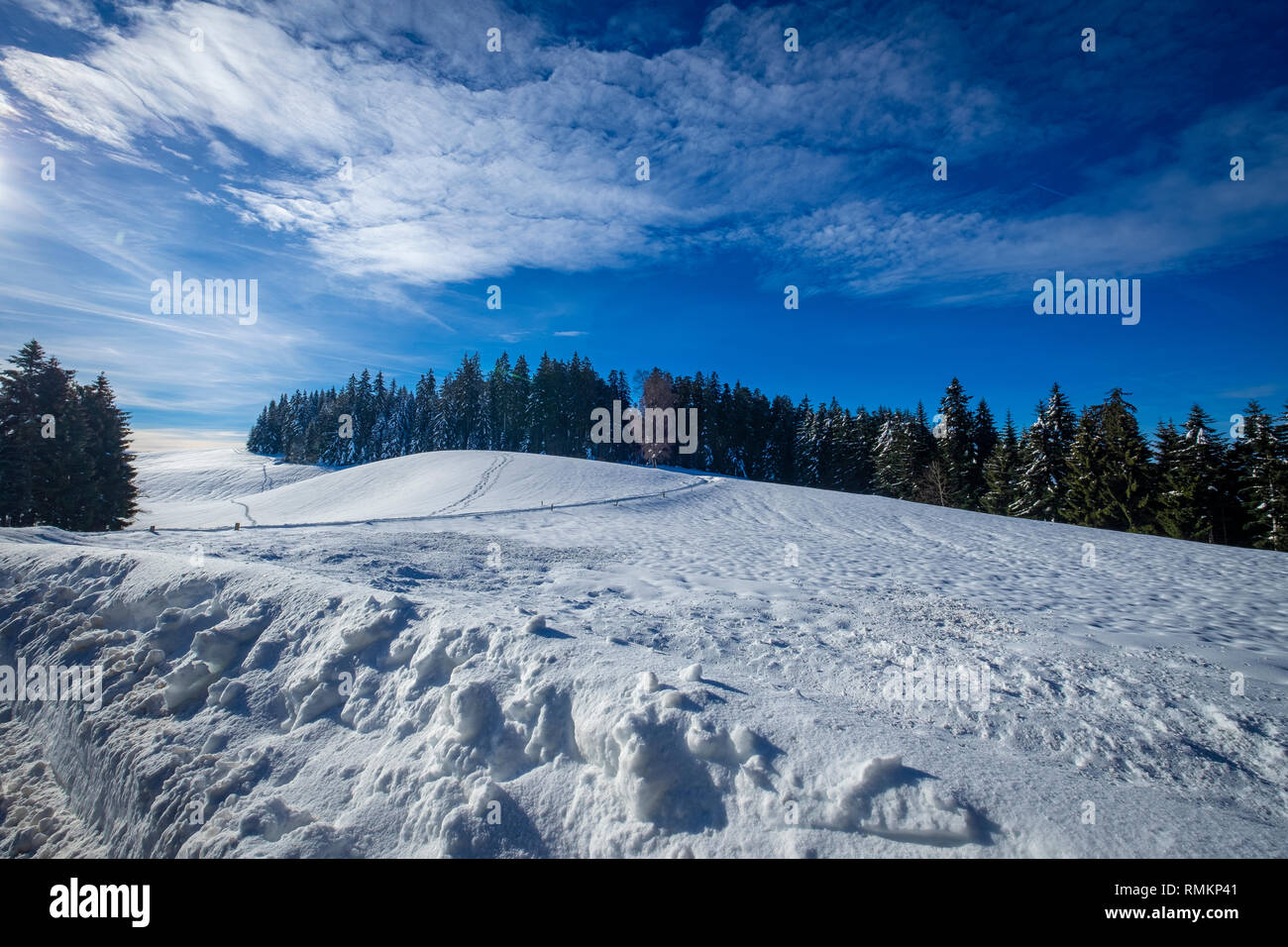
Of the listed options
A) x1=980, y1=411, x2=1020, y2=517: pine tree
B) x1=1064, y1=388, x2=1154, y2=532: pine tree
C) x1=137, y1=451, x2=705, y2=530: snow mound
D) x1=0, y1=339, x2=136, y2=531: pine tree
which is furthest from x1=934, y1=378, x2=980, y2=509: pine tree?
x1=0, y1=339, x2=136, y2=531: pine tree

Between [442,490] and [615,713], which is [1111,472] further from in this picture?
[442,490]

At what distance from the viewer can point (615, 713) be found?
4.65 metres

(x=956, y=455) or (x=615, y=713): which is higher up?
(x=956, y=455)

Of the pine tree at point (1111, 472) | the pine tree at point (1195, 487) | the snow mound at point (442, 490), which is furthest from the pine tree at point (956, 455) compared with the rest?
the snow mound at point (442, 490)

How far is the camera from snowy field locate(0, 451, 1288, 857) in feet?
12.7

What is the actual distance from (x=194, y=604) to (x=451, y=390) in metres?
72.0

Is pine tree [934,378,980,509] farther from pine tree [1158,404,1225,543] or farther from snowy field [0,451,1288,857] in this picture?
snowy field [0,451,1288,857]

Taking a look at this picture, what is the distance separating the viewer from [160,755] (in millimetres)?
5316

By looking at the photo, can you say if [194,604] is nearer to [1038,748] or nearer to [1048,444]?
[1038,748]

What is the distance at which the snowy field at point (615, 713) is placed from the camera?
3857 mm

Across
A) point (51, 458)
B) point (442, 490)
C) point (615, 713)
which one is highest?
point (51, 458)

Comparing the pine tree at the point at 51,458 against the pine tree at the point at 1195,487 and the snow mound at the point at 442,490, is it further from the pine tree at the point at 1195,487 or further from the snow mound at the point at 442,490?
the pine tree at the point at 1195,487

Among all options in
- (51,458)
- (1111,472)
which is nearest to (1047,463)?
(1111,472)
